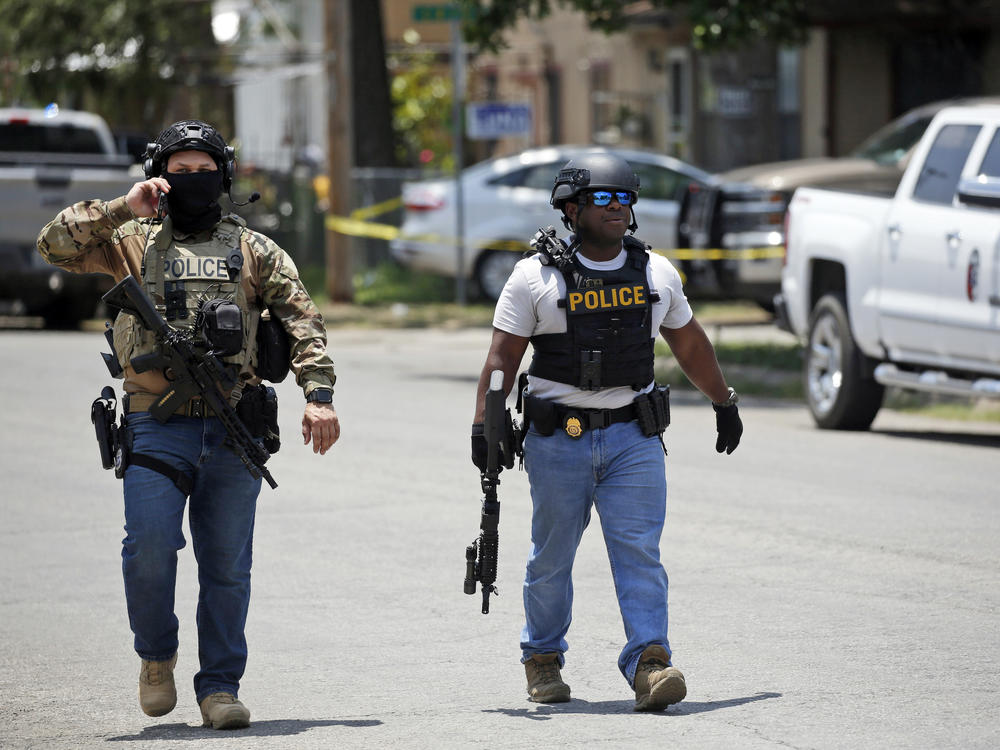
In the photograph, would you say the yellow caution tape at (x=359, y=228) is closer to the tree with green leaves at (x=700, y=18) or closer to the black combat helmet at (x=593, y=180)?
the tree with green leaves at (x=700, y=18)

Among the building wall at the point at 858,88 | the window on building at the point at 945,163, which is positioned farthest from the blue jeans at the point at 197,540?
the building wall at the point at 858,88

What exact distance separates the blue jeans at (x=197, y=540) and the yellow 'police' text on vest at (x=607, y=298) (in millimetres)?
1144

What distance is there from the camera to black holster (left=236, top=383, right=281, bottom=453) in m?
5.56

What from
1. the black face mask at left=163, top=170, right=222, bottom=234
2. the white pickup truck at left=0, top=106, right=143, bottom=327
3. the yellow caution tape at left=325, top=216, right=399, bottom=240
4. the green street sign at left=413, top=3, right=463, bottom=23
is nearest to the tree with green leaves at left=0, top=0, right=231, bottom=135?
the yellow caution tape at left=325, top=216, right=399, bottom=240

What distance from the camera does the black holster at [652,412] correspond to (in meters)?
5.71

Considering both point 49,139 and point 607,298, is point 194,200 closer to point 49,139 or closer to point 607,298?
point 607,298

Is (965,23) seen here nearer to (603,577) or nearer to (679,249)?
(679,249)

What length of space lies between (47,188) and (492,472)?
44.7ft

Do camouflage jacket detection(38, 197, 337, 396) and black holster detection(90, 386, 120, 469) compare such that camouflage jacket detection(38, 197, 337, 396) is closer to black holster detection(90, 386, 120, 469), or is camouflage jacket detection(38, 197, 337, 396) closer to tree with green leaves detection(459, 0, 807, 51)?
black holster detection(90, 386, 120, 469)

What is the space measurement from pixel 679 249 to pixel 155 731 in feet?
49.1

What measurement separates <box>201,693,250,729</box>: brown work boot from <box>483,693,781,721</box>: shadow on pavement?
750 millimetres

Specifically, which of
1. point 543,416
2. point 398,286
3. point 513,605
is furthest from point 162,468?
point 398,286

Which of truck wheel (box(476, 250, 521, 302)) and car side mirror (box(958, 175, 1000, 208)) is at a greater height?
car side mirror (box(958, 175, 1000, 208))

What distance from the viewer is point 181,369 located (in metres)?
5.41
